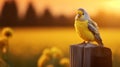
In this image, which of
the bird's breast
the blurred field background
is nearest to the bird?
the bird's breast

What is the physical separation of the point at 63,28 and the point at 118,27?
364 mm

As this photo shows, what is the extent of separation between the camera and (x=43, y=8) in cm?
254

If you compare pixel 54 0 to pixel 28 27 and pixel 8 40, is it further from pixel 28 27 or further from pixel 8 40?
pixel 8 40

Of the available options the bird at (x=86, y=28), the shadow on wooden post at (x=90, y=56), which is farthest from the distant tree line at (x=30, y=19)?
the shadow on wooden post at (x=90, y=56)

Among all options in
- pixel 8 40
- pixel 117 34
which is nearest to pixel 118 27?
pixel 117 34

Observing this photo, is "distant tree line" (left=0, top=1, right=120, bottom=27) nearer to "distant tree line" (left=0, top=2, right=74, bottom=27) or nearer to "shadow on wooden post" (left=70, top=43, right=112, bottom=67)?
"distant tree line" (left=0, top=2, right=74, bottom=27)

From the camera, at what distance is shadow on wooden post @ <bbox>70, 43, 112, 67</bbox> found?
1551 millimetres

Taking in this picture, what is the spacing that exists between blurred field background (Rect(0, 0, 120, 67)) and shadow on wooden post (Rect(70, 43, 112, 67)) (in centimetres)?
84

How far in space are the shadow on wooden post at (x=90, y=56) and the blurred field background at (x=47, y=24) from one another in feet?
2.76

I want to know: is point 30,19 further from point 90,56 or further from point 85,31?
point 90,56

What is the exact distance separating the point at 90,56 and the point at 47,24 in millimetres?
1003

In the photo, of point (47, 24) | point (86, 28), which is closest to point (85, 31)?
point (86, 28)

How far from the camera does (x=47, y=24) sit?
2.52m

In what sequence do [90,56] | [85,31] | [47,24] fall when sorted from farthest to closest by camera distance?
1. [47,24]
2. [85,31]
3. [90,56]
